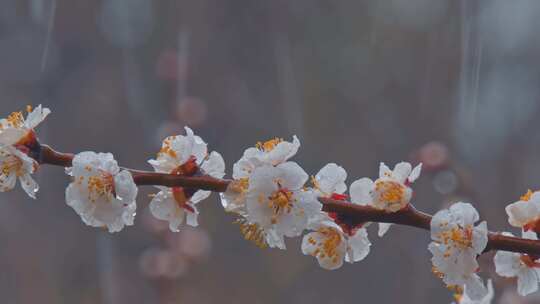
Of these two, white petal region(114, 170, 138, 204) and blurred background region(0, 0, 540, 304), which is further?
blurred background region(0, 0, 540, 304)

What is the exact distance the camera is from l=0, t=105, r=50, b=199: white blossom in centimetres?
71

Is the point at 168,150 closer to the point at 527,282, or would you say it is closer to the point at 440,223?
the point at 440,223

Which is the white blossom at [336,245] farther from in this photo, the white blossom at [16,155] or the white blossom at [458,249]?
the white blossom at [16,155]

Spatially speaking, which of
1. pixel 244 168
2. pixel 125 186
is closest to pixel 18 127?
pixel 125 186

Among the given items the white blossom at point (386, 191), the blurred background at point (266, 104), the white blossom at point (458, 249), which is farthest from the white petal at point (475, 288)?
the blurred background at point (266, 104)

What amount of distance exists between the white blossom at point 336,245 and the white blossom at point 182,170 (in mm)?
125

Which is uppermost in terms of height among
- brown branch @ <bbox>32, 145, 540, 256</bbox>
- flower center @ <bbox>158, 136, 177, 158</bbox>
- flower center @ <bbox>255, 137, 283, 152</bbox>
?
flower center @ <bbox>255, 137, 283, 152</bbox>

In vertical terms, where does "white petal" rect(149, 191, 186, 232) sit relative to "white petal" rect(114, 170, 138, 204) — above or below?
below

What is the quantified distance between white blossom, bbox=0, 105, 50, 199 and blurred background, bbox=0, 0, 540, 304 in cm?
308

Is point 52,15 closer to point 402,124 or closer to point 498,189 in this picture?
point 402,124

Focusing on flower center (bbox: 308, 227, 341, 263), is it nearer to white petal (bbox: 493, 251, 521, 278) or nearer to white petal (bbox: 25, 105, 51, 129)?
white petal (bbox: 493, 251, 521, 278)

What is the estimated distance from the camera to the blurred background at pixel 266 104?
4.10 meters

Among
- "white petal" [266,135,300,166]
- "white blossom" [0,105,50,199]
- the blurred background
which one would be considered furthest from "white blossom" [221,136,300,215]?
the blurred background

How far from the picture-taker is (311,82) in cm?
496
